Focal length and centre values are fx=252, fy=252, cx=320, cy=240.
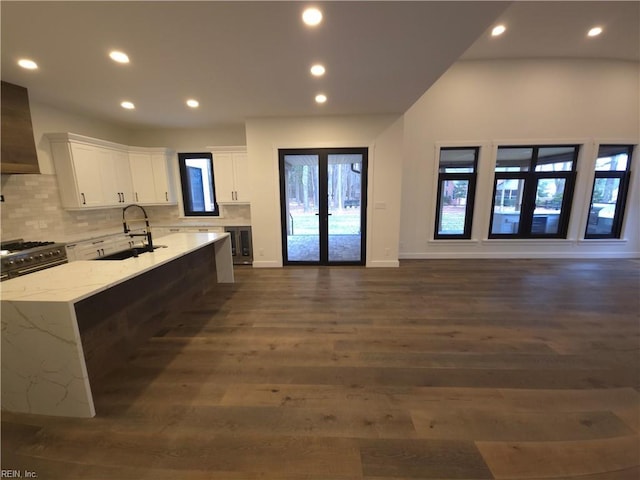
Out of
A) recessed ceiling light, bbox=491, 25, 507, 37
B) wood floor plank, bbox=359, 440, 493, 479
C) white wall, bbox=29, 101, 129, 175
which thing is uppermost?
recessed ceiling light, bbox=491, 25, 507, 37

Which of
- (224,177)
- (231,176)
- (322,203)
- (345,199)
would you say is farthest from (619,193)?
(224,177)

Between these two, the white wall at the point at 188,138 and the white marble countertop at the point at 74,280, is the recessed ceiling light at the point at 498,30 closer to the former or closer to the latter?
the white wall at the point at 188,138

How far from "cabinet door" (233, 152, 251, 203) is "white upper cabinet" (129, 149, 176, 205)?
145 cm

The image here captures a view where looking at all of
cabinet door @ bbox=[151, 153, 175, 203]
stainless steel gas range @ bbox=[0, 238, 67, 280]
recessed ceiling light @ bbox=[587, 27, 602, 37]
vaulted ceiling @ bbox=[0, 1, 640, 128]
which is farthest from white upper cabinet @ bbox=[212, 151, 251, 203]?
recessed ceiling light @ bbox=[587, 27, 602, 37]

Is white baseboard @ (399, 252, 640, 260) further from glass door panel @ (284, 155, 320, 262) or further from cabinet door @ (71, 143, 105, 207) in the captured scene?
cabinet door @ (71, 143, 105, 207)

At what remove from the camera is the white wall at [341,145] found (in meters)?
4.48

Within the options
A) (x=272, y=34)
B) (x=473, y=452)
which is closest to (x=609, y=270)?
(x=473, y=452)

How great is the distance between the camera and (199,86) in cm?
326

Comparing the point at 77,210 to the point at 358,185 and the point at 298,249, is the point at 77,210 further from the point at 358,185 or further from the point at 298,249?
the point at 358,185

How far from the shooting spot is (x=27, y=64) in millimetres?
2664

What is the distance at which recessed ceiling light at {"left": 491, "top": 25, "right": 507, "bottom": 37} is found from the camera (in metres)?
3.70

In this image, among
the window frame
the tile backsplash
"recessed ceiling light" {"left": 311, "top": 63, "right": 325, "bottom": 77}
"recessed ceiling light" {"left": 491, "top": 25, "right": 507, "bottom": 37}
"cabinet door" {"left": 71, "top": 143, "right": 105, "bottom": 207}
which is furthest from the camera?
the window frame

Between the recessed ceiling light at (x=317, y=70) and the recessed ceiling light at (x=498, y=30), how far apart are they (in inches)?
117

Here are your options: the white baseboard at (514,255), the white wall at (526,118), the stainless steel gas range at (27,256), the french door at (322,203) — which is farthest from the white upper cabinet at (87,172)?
the white baseboard at (514,255)
